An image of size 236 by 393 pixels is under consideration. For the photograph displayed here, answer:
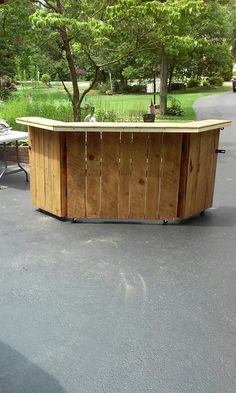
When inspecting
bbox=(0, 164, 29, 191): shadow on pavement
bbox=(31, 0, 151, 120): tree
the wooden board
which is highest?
bbox=(31, 0, 151, 120): tree

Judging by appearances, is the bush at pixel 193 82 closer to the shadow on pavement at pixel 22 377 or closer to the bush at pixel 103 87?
the bush at pixel 103 87

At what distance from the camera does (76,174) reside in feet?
16.0

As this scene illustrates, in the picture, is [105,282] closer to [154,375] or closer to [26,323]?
[26,323]

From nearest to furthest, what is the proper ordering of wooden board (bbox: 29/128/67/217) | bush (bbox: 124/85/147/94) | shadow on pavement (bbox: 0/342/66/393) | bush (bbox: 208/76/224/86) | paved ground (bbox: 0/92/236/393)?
shadow on pavement (bbox: 0/342/66/393), paved ground (bbox: 0/92/236/393), wooden board (bbox: 29/128/67/217), bush (bbox: 124/85/147/94), bush (bbox: 208/76/224/86)

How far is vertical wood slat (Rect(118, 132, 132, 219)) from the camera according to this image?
473cm

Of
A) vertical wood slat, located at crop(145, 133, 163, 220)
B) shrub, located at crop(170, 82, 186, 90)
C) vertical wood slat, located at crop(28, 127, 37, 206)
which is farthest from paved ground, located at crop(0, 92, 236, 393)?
shrub, located at crop(170, 82, 186, 90)

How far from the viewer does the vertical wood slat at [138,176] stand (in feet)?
15.5

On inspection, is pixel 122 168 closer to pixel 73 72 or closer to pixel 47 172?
pixel 47 172

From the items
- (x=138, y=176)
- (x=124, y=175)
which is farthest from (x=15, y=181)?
(x=138, y=176)

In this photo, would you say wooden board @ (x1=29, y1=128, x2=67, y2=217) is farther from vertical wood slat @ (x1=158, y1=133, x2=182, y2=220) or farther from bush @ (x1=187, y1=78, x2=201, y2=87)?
bush @ (x1=187, y1=78, x2=201, y2=87)

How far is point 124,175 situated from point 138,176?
16 cm

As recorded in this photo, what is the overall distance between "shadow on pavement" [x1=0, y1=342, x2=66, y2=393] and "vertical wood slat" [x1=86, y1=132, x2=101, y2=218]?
2.55m

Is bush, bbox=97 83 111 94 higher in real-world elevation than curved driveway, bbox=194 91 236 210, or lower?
higher

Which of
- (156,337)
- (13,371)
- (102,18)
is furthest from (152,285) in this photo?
(102,18)
